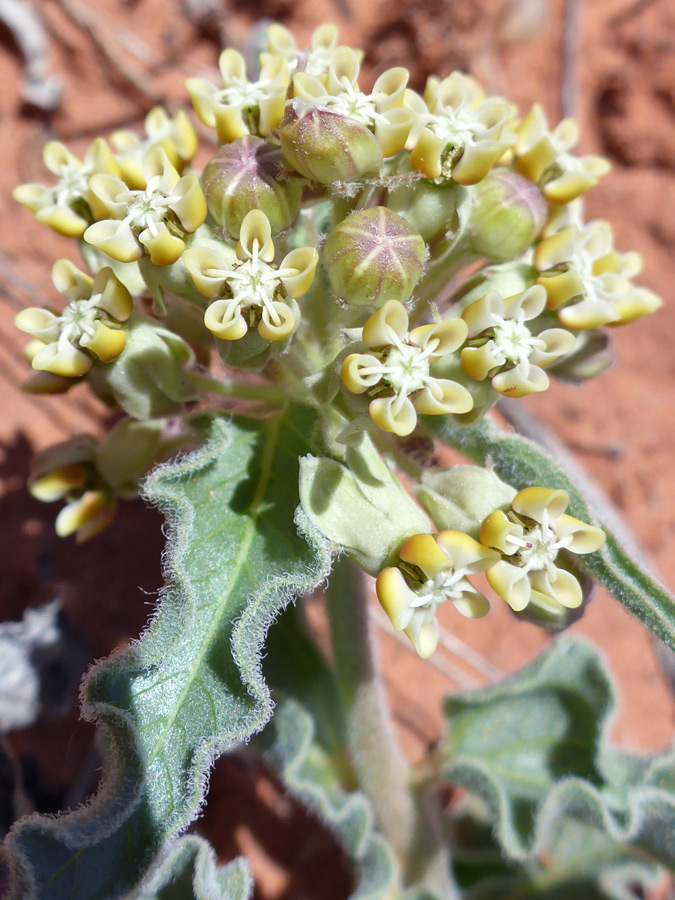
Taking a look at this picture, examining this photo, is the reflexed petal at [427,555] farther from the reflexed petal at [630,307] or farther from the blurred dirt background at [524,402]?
the blurred dirt background at [524,402]

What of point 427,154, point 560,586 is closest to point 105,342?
point 427,154

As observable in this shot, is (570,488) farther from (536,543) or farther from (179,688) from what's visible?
(179,688)

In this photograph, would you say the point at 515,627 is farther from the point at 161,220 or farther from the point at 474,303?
the point at 161,220

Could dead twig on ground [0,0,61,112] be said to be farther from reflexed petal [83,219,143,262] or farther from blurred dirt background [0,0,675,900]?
reflexed petal [83,219,143,262]

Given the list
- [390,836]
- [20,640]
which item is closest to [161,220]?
[20,640]

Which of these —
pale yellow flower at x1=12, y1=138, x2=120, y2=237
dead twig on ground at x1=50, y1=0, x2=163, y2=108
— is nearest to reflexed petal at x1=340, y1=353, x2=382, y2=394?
pale yellow flower at x1=12, y1=138, x2=120, y2=237

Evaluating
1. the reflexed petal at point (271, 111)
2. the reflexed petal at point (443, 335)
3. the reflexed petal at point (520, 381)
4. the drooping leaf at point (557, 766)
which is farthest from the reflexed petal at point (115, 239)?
the drooping leaf at point (557, 766)
